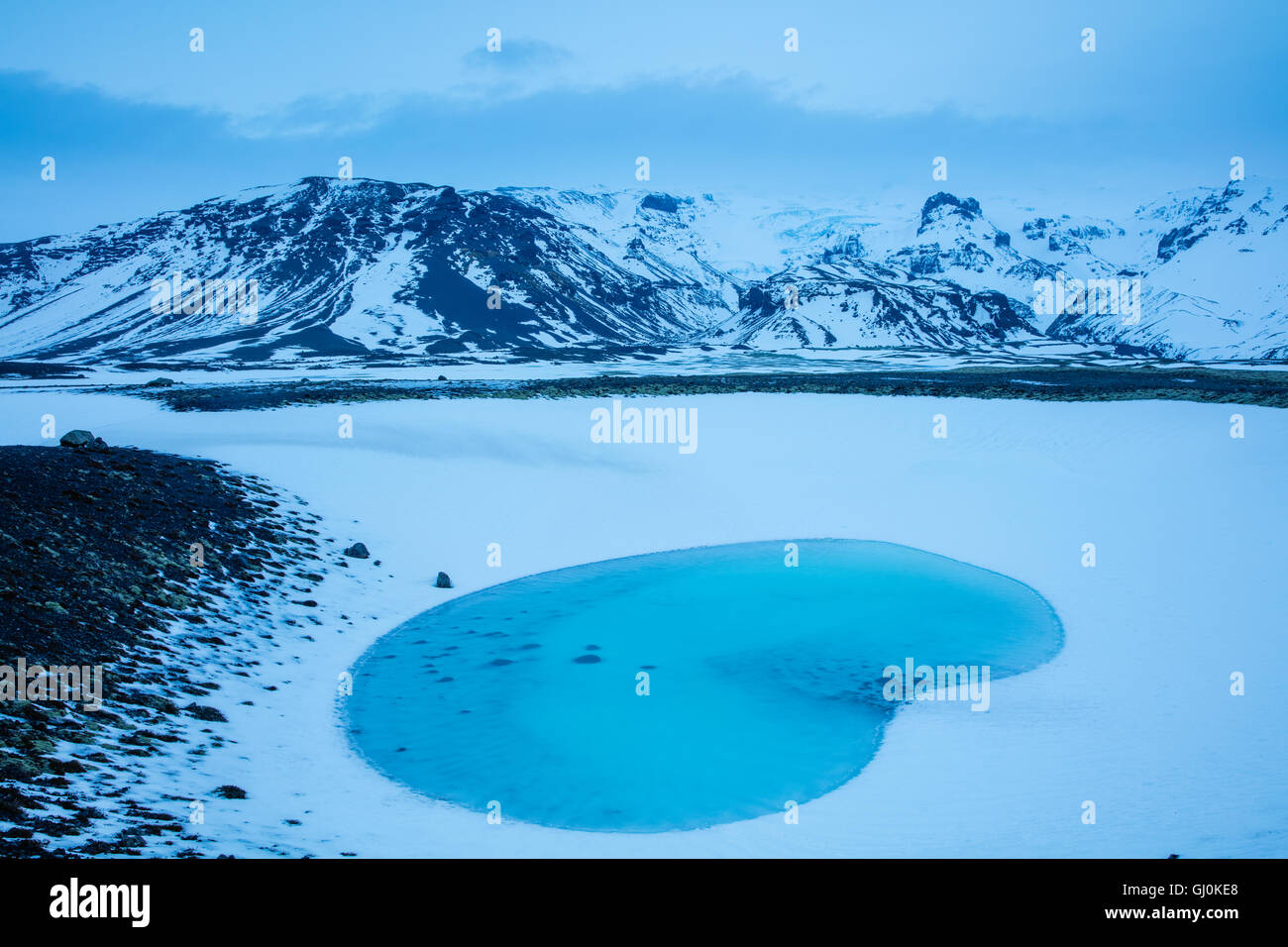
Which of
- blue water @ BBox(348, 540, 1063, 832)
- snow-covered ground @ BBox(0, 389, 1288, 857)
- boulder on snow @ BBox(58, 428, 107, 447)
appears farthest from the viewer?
boulder on snow @ BBox(58, 428, 107, 447)

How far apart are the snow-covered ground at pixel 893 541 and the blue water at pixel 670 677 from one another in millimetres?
683

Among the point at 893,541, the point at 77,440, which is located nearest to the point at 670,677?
the point at 893,541

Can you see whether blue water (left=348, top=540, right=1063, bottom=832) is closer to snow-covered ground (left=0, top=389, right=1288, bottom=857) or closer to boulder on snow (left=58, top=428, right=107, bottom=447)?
snow-covered ground (left=0, top=389, right=1288, bottom=857)

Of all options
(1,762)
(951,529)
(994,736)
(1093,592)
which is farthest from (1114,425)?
(1,762)

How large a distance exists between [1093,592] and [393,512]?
19726 mm

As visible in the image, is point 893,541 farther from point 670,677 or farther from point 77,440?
point 77,440

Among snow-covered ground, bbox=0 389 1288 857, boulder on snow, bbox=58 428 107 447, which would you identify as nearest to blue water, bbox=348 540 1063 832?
snow-covered ground, bbox=0 389 1288 857

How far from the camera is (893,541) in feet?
89.7

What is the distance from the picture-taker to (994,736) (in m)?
13.7

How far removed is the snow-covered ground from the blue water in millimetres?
683

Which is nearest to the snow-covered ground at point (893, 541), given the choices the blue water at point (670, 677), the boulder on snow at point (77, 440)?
the blue water at point (670, 677)

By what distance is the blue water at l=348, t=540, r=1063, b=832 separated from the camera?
42.1 feet

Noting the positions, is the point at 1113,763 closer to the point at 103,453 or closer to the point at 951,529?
the point at 951,529

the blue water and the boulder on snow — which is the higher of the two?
the boulder on snow
